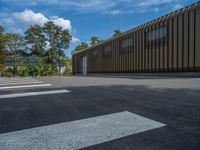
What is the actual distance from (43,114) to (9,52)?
3799 centimetres

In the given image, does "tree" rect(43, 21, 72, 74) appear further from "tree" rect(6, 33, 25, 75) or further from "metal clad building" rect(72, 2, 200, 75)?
"metal clad building" rect(72, 2, 200, 75)

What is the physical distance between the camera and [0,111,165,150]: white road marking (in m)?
1.80

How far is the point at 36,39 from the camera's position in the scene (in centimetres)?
3938

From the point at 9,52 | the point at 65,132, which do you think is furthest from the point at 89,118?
the point at 9,52

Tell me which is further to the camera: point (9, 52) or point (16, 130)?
point (9, 52)

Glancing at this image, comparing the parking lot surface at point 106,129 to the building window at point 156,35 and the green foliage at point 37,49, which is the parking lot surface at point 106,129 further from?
the green foliage at point 37,49

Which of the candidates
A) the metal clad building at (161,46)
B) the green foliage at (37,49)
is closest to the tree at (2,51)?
the green foliage at (37,49)

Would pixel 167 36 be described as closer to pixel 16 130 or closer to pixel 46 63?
pixel 16 130

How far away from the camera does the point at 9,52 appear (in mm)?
36312

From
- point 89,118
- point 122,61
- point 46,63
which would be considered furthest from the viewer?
point 46,63

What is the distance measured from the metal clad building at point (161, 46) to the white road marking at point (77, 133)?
1335 centimetres


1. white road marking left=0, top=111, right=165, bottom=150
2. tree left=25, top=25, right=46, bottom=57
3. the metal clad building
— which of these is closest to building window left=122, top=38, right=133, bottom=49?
the metal clad building

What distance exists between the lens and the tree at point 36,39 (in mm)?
39000

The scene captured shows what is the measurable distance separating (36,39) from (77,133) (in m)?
40.7
